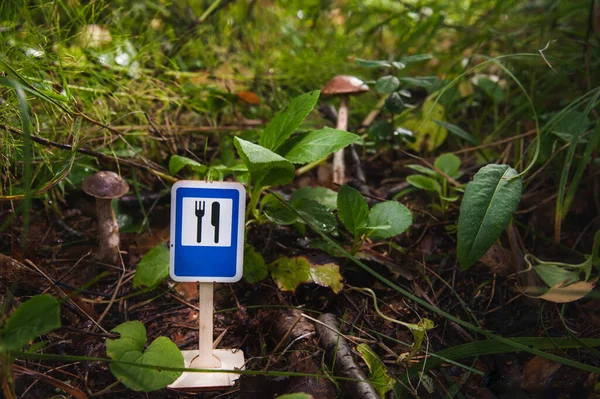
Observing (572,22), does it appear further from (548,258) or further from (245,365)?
(245,365)

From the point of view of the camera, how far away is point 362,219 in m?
1.64

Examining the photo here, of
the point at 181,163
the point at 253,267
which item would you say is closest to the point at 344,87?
the point at 181,163

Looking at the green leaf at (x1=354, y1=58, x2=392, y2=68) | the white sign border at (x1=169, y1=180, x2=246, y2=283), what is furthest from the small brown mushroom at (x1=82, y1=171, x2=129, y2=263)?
the green leaf at (x1=354, y1=58, x2=392, y2=68)

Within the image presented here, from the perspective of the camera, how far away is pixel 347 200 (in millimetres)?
1639

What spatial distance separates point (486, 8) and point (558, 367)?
2.69 meters

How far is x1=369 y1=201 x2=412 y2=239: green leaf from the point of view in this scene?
1.65 meters

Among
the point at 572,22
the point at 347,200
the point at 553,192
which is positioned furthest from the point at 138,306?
the point at 572,22

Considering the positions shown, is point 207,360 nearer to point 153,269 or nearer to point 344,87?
point 153,269

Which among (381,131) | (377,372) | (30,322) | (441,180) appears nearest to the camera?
(30,322)

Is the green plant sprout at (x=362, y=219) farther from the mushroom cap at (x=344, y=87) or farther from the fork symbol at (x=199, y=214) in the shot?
the mushroom cap at (x=344, y=87)

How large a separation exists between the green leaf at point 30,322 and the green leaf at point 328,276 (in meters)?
0.79

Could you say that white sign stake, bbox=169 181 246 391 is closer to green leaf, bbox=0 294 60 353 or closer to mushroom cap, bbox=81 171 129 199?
green leaf, bbox=0 294 60 353

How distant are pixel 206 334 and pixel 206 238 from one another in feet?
0.89

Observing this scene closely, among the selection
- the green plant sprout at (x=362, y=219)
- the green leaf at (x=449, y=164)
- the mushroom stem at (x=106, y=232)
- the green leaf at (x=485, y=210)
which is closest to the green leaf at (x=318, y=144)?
the green plant sprout at (x=362, y=219)
